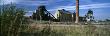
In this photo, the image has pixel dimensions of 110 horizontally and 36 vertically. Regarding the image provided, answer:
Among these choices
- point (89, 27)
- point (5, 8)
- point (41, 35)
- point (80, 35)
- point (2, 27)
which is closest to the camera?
point (2, 27)

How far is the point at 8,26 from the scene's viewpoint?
34.6ft

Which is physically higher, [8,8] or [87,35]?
[8,8]

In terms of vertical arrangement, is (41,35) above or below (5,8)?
below

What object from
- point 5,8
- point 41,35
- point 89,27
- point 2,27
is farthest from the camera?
point 89,27

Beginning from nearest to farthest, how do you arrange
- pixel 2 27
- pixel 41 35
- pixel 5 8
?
pixel 2 27 → pixel 5 8 → pixel 41 35

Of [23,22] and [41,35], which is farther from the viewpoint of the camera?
[41,35]

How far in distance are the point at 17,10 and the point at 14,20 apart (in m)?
0.92

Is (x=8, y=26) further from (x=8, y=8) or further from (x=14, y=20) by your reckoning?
(x=8, y=8)

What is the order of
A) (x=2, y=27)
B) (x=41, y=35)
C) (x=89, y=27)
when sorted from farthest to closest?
(x=89, y=27), (x=41, y=35), (x=2, y=27)

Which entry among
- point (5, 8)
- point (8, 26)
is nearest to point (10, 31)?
point (8, 26)

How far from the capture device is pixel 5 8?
1132 cm

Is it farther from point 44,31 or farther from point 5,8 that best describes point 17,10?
point 44,31

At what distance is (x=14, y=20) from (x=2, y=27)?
2.25 ft

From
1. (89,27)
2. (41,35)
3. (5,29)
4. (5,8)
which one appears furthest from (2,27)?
(89,27)
